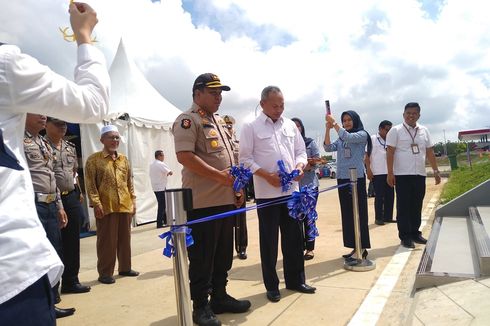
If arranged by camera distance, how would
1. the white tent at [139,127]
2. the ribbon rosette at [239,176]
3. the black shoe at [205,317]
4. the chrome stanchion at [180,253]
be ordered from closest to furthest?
the chrome stanchion at [180,253]
the black shoe at [205,317]
the ribbon rosette at [239,176]
the white tent at [139,127]

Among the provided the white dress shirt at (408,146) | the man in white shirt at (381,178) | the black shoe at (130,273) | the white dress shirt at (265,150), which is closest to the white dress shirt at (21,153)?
the white dress shirt at (265,150)

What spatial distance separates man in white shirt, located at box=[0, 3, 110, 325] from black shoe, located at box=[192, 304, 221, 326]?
189cm

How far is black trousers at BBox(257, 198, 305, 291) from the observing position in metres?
3.69

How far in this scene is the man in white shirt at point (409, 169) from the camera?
5461 mm

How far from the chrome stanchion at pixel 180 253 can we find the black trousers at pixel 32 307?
738mm

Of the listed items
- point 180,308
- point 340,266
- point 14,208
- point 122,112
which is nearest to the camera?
point 14,208

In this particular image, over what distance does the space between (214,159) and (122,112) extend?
680 centimetres

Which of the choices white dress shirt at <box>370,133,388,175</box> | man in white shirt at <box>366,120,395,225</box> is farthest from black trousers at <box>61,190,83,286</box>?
white dress shirt at <box>370,133,388,175</box>

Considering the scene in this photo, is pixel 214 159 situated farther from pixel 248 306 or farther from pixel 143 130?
pixel 143 130

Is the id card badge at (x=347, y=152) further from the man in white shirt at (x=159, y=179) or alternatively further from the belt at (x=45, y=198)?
the man in white shirt at (x=159, y=179)

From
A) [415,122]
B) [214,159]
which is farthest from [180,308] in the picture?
[415,122]

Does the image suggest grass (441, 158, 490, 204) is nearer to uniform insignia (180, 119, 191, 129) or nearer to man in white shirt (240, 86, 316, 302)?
man in white shirt (240, 86, 316, 302)

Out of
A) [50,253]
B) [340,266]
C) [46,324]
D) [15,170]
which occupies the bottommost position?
[340,266]

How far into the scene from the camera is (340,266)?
473 cm
